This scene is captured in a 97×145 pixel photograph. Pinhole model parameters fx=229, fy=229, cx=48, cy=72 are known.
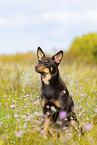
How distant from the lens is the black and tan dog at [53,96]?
418cm

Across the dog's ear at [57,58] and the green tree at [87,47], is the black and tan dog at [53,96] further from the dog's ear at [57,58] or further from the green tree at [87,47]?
the green tree at [87,47]

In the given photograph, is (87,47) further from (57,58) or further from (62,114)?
(62,114)

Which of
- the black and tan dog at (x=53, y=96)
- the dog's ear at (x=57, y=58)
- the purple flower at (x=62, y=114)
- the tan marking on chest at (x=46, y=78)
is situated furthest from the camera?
the dog's ear at (x=57, y=58)

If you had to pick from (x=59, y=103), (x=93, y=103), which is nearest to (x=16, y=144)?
(x=59, y=103)

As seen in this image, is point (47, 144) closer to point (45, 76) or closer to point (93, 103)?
point (45, 76)

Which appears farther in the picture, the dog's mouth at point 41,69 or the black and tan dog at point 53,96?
the black and tan dog at point 53,96

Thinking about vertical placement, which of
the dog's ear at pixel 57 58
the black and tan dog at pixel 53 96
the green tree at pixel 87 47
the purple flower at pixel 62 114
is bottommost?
the purple flower at pixel 62 114

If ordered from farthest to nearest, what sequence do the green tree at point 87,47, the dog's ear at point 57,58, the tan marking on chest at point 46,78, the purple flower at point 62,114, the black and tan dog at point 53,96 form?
1. the green tree at point 87,47
2. the dog's ear at point 57,58
3. the tan marking on chest at point 46,78
4. the black and tan dog at point 53,96
5. the purple flower at point 62,114

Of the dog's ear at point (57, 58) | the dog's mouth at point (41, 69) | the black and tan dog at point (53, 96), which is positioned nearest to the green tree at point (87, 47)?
the dog's ear at point (57, 58)

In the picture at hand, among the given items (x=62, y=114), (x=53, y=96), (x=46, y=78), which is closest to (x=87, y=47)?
(x=46, y=78)

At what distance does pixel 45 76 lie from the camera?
14.2 ft

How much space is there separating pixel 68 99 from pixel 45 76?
637 mm

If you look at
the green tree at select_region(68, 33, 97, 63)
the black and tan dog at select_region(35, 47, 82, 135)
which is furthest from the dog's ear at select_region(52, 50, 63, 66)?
the green tree at select_region(68, 33, 97, 63)

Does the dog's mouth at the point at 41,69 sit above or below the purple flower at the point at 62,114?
above
